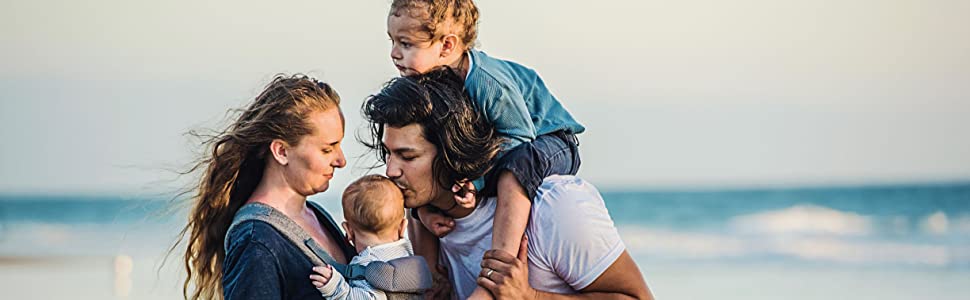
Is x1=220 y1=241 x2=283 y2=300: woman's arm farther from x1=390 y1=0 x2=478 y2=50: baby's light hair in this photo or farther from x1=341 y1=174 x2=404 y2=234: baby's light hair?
x1=390 y1=0 x2=478 y2=50: baby's light hair

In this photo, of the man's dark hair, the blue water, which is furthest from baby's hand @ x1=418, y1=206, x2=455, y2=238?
the blue water

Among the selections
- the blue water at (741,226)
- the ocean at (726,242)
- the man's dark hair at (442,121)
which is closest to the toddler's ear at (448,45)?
the man's dark hair at (442,121)

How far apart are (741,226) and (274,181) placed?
15.3m

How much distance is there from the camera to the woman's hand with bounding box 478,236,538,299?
3.54m

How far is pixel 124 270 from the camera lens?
1375 centimetres

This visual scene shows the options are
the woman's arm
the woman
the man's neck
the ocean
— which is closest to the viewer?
the woman's arm

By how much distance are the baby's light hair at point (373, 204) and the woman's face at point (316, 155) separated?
106mm

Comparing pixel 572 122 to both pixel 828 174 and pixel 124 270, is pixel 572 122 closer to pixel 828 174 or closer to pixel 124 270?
→ pixel 124 270

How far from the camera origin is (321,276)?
3355 millimetres

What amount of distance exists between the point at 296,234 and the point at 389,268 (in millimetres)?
270

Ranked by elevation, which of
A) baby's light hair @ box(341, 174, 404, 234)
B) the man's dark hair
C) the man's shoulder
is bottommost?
baby's light hair @ box(341, 174, 404, 234)

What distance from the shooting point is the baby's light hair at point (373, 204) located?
11.4 feet

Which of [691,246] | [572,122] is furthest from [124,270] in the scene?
[572,122]

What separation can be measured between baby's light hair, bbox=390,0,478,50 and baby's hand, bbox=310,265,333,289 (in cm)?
88
